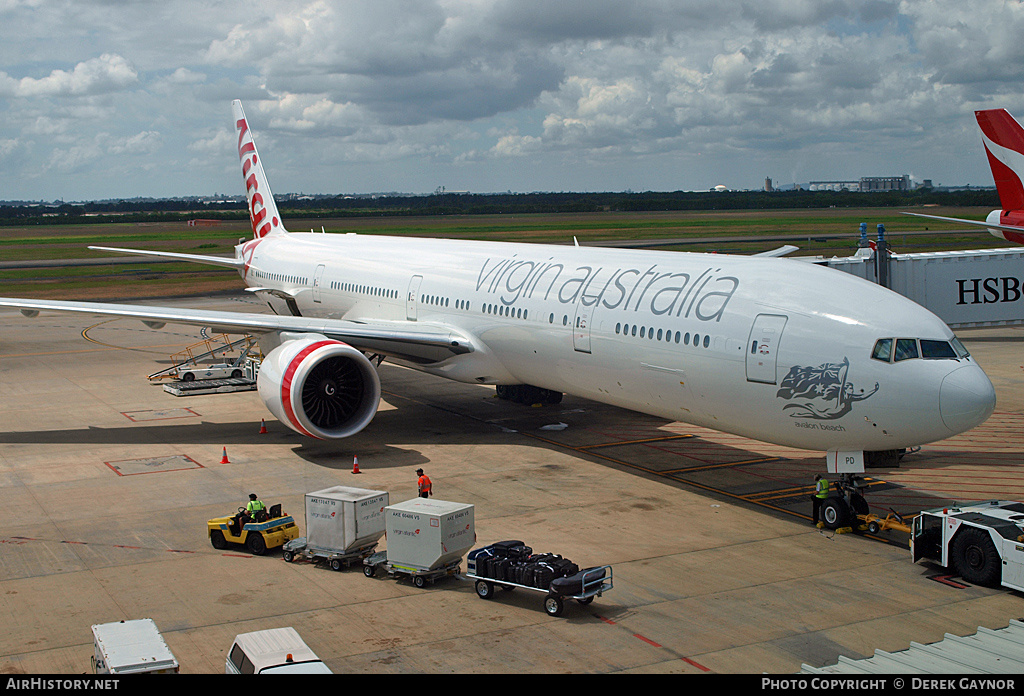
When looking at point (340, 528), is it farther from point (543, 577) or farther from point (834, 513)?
point (834, 513)

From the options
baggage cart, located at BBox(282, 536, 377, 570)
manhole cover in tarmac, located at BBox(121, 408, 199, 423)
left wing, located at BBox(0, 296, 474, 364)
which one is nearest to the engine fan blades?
left wing, located at BBox(0, 296, 474, 364)

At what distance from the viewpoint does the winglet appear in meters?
40.3

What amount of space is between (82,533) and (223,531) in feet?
9.47

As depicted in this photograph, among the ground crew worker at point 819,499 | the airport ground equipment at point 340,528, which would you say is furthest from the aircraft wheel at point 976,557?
the airport ground equipment at point 340,528

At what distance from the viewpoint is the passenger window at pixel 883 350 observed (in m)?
16.0

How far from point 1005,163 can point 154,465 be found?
3292 centimetres

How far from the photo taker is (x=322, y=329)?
2483cm

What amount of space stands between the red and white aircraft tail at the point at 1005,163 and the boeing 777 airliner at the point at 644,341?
67.7 ft

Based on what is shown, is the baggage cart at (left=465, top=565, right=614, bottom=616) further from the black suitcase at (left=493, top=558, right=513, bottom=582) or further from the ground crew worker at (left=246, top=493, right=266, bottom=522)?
the ground crew worker at (left=246, top=493, right=266, bottom=522)

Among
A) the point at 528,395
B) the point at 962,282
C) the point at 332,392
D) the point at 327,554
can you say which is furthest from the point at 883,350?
the point at 962,282

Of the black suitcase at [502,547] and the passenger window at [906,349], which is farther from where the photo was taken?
the passenger window at [906,349]

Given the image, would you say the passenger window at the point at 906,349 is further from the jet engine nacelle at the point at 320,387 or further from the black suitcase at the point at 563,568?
the jet engine nacelle at the point at 320,387

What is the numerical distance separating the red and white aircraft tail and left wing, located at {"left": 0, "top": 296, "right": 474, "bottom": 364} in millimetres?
21704
